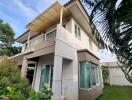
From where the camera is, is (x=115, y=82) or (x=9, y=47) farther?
(x=9, y=47)

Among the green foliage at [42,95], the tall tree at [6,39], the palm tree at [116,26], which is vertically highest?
the tall tree at [6,39]

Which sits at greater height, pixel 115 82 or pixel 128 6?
pixel 128 6

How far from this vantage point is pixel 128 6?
1592 mm

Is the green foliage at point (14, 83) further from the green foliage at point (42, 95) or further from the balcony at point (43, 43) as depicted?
the balcony at point (43, 43)

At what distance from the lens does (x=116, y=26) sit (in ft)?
5.74

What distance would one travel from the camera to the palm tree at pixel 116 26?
162cm

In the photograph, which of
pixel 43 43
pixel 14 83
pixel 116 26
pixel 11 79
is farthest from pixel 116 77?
pixel 116 26

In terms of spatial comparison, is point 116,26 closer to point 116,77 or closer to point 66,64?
point 66,64

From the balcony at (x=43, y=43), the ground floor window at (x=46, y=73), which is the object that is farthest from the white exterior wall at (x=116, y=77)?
the ground floor window at (x=46, y=73)

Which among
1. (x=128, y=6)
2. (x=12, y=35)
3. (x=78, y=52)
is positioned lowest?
(x=128, y=6)

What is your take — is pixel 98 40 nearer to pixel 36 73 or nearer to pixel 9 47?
pixel 36 73

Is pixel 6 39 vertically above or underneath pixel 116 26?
above

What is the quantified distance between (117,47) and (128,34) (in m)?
0.25

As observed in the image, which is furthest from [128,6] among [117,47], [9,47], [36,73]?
[9,47]
